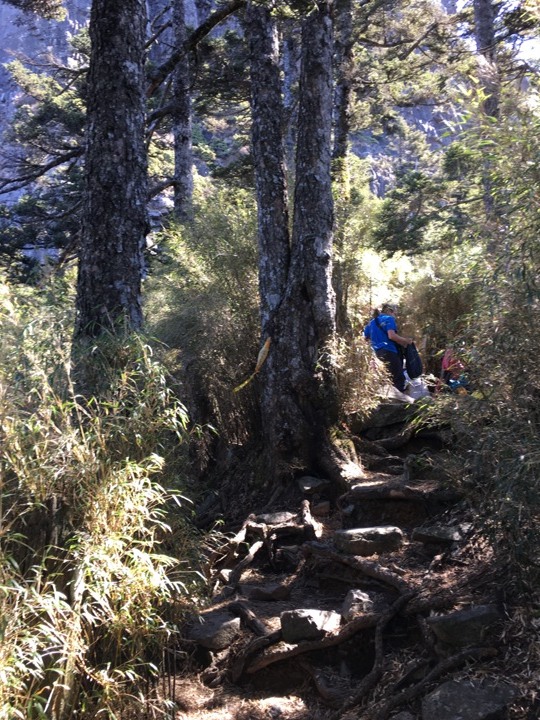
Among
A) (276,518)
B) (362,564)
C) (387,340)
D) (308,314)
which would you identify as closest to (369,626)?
(362,564)

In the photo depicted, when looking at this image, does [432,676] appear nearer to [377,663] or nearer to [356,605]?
[377,663]

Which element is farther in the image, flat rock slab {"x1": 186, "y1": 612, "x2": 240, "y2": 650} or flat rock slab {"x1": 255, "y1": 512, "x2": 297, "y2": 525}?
flat rock slab {"x1": 255, "y1": 512, "x2": 297, "y2": 525}

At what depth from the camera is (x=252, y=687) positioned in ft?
14.4

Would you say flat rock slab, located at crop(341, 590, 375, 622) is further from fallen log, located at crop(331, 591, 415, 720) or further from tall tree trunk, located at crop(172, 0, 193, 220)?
tall tree trunk, located at crop(172, 0, 193, 220)

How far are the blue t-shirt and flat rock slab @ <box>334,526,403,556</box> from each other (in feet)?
9.66

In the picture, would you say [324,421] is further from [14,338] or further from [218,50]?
[218,50]

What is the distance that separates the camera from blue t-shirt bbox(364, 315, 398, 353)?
7.84 metres

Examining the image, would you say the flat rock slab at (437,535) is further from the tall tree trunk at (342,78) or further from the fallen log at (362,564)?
the tall tree trunk at (342,78)

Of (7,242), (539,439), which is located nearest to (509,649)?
(539,439)

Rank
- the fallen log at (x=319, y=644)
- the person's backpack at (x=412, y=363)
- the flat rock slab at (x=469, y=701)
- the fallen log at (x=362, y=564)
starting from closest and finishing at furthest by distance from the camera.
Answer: the flat rock slab at (x=469, y=701), the fallen log at (x=319, y=644), the fallen log at (x=362, y=564), the person's backpack at (x=412, y=363)

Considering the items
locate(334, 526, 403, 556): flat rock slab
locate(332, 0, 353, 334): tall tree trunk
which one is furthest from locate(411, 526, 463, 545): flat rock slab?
locate(332, 0, 353, 334): tall tree trunk

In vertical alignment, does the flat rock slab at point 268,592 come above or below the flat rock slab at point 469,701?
below

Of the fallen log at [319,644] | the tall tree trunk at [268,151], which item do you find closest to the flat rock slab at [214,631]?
the fallen log at [319,644]

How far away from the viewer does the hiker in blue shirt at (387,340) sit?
309 inches
